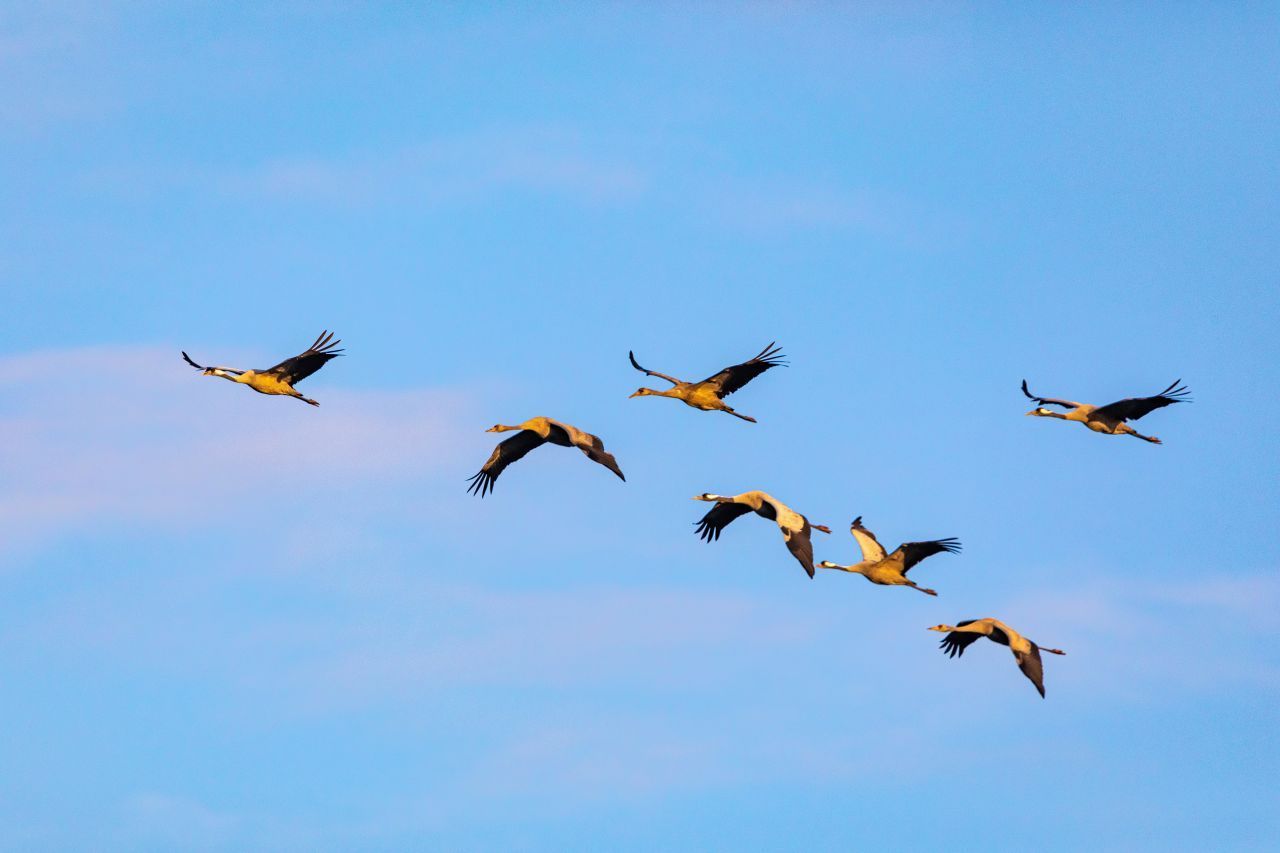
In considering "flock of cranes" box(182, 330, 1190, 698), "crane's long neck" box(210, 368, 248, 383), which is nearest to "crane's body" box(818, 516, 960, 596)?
"flock of cranes" box(182, 330, 1190, 698)

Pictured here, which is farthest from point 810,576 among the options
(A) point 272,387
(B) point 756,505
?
(A) point 272,387

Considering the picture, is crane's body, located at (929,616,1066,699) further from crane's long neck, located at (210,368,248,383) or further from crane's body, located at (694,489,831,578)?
crane's long neck, located at (210,368,248,383)

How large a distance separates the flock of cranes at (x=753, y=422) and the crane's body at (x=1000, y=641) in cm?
2

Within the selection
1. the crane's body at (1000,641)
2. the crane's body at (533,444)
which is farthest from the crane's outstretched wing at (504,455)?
the crane's body at (1000,641)

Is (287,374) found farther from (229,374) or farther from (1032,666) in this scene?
(1032,666)

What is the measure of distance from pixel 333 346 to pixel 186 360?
3.56 metres

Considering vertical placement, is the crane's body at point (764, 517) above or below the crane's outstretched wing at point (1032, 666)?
above

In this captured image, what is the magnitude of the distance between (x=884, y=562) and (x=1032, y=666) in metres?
3.74

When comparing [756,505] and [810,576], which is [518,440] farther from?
[810,576]

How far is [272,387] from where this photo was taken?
36.4m

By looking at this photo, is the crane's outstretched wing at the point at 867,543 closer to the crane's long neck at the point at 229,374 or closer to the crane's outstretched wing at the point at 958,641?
the crane's outstretched wing at the point at 958,641

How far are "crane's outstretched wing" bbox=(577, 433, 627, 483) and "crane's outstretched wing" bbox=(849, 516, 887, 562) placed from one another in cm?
530

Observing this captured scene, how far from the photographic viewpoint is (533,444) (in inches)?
1384

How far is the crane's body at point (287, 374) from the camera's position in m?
35.9
